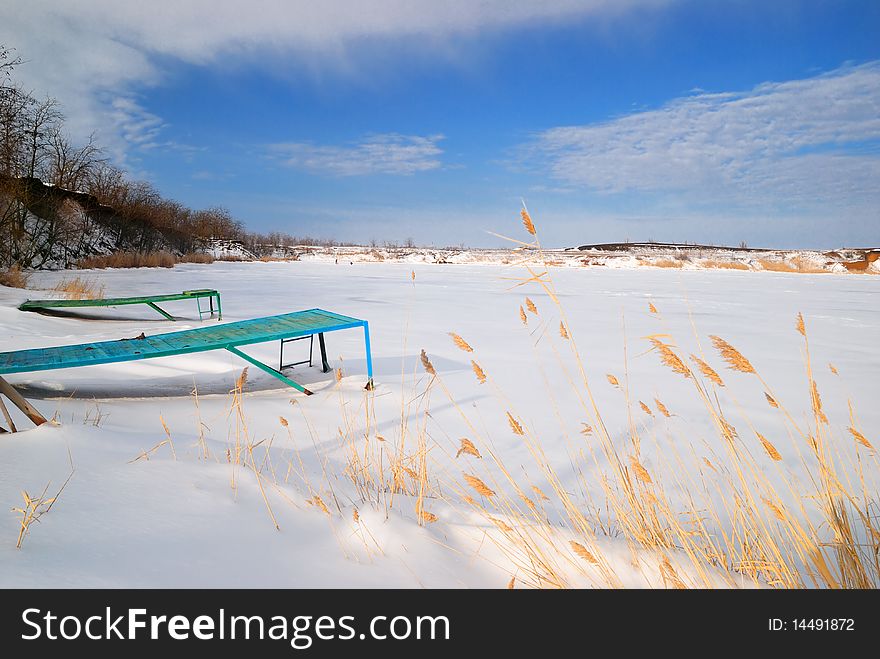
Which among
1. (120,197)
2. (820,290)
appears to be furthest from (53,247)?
(820,290)

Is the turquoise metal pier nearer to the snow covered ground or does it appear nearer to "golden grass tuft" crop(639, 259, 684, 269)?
the snow covered ground

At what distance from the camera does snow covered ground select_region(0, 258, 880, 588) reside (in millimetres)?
1431

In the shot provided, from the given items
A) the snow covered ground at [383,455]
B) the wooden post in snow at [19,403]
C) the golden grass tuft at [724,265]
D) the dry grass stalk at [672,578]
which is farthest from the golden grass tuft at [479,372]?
the golden grass tuft at [724,265]

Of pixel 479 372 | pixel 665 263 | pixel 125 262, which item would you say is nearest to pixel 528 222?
pixel 479 372

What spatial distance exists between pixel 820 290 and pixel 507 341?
1184 centimetres

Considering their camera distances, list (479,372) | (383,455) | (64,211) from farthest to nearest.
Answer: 1. (64,211)
2. (383,455)
3. (479,372)

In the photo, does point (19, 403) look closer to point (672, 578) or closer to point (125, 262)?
point (672, 578)

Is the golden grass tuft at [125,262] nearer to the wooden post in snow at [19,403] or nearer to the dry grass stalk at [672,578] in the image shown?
the wooden post in snow at [19,403]

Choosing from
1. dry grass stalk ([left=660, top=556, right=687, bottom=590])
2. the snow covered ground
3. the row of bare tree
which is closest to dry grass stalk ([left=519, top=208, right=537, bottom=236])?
the snow covered ground

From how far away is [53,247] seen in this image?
59.4ft

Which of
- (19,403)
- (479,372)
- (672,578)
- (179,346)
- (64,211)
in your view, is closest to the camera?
(672,578)

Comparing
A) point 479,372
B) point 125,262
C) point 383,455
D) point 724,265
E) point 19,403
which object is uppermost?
point 724,265

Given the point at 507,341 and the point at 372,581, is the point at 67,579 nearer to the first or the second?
the point at 372,581

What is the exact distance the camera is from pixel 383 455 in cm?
276
